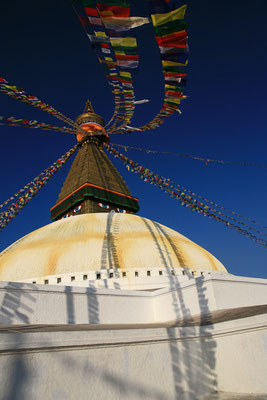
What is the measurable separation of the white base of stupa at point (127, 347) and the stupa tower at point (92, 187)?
27.9 ft

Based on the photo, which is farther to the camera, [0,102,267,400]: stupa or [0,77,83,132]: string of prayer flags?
[0,77,83,132]: string of prayer flags

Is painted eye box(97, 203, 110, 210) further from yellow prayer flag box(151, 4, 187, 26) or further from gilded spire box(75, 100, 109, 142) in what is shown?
yellow prayer flag box(151, 4, 187, 26)

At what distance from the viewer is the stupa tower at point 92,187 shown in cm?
1595

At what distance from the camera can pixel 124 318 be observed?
7.90m

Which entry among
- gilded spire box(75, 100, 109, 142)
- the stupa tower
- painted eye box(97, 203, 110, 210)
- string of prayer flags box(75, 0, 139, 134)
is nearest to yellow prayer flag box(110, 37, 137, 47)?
string of prayer flags box(75, 0, 139, 134)

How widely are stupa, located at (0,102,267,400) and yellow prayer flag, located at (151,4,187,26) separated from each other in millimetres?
5075

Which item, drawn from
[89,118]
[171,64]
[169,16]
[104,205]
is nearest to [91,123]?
[89,118]

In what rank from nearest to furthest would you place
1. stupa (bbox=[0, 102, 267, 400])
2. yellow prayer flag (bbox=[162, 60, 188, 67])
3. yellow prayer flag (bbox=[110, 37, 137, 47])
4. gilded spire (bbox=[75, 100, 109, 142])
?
stupa (bbox=[0, 102, 267, 400])
yellow prayer flag (bbox=[110, 37, 137, 47])
yellow prayer flag (bbox=[162, 60, 188, 67])
gilded spire (bbox=[75, 100, 109, 142])

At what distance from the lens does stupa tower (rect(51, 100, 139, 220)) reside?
15945 mm

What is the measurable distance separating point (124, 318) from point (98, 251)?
106 inches

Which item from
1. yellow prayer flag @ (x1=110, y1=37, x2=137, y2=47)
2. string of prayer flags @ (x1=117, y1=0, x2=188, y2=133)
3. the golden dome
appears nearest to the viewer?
string of prayer flags @ (x1=117, y1=0, x2=188, y2=133)

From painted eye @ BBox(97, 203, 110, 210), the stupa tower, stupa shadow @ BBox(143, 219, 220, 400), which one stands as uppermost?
the stupa tower

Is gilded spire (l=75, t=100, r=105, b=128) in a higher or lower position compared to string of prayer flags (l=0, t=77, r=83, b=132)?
higher

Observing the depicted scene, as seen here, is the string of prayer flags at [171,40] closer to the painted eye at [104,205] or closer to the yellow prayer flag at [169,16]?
the yellow prayer flag at [169,16]
